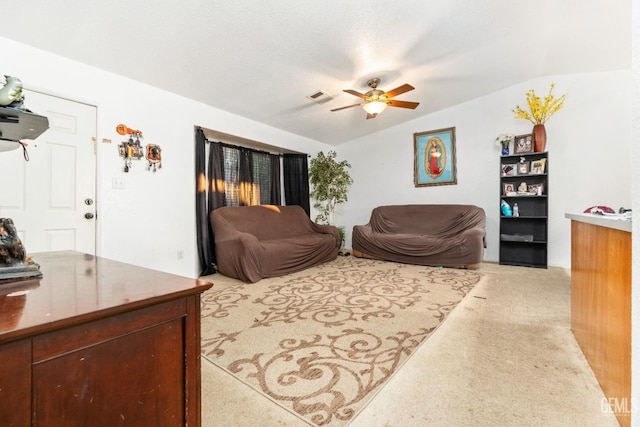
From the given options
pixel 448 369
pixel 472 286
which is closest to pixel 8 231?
pixel 448 369

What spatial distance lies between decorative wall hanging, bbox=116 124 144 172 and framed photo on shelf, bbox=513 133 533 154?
509cm

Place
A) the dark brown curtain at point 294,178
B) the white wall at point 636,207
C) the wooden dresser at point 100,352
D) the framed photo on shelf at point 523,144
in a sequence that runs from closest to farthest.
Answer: the wooden dresser at point 100,352 → the white wall at point 636,207 → the framed photo on shelf at point 523,144 → the dark brown curtain at point 294,178

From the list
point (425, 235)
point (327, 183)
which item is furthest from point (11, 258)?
point (327, 183)

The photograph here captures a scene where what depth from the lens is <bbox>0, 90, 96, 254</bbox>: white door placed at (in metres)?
2.26

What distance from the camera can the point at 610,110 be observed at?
3.69 m

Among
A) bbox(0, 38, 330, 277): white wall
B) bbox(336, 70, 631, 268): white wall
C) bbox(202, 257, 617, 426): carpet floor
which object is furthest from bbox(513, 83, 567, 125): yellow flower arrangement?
bbox(0, 38, 330, 277): white wall

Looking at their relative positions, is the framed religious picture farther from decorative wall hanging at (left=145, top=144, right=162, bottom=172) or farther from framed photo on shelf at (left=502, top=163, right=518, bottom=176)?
decorative wall hanging at (left=145, top=144, right=162, bottom=172)

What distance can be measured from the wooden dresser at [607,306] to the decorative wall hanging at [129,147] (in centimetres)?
371

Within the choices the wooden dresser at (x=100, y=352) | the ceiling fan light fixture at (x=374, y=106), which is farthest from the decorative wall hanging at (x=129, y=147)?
the ceiling fan light fixture at (x=374, y=106)

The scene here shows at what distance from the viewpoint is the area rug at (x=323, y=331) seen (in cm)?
133

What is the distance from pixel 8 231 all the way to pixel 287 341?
1433mm

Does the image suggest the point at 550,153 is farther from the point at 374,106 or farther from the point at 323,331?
the point at 323,331

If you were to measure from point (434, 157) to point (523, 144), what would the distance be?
1299 mm

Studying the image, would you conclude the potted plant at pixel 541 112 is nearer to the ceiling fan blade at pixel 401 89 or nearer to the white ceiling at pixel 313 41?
the white ceiling at pixel 313 41
